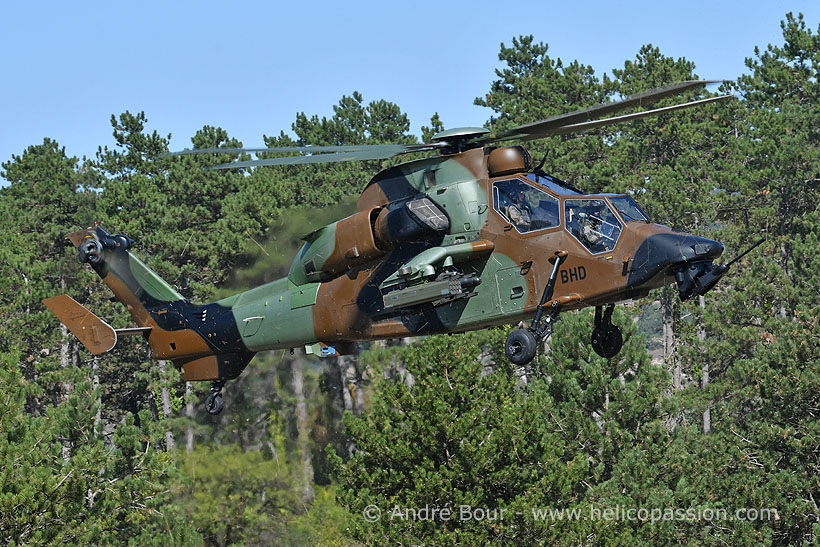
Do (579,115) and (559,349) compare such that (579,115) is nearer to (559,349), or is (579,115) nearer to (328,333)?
(328,333)

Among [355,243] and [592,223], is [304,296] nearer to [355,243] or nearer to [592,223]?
[355,243]

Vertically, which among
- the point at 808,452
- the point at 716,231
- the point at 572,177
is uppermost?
the point at 572,177

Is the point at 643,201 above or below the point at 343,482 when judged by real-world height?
above

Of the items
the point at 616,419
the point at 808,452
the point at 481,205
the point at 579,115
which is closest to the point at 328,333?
the point at 481,205

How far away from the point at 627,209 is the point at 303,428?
66.3 ft

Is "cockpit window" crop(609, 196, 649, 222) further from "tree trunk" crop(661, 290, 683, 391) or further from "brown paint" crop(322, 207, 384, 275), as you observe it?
"tree trunk" crop(661, 290, 683, 391)

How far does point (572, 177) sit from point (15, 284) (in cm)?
2679

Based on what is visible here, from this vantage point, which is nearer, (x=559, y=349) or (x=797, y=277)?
(x=559, y=349)

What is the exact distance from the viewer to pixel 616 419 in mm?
34219

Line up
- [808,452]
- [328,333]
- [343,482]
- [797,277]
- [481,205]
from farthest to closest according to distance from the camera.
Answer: [797,277] → [808,452] → [343,482] → [328,333] → [481,205]

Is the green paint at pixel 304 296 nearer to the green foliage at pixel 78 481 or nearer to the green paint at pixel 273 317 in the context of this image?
the green paint at pixel 273 317

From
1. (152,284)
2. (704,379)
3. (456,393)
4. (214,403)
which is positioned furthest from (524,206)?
(704,379)

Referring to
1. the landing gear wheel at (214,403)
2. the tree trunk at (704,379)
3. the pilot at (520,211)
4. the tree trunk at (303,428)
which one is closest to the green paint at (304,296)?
the landing gear wheel at (214,403)

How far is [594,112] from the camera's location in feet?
42.1
